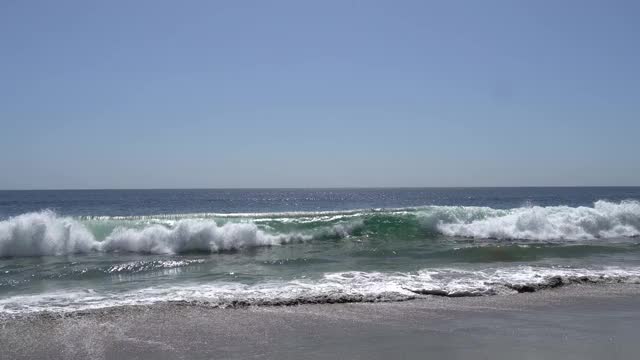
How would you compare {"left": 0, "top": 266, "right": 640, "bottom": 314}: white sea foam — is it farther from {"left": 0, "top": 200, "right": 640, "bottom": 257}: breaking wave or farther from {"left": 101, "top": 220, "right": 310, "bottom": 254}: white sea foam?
{"left": 0, "top": 200, "right": 640, "bottom": 257}: breaking wave

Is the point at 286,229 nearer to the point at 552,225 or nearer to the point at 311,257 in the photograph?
the point at 311,257

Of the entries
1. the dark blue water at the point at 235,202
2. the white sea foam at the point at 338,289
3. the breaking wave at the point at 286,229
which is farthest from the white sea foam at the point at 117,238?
the dark blue water at the point at 235,202

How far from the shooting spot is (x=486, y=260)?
1268 centimetres

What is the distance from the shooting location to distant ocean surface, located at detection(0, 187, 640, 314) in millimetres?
8586

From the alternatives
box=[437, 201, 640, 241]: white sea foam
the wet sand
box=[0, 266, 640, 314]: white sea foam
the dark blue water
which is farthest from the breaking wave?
the dark blue water

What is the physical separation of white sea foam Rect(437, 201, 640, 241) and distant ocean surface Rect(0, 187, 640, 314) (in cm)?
6

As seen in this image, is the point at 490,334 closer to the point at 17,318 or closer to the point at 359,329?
the point at 359,329

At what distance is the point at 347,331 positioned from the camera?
6.25 metres

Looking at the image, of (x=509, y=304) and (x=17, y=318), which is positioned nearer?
(x=17, y=318)

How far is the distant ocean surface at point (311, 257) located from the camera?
8586 millimetres

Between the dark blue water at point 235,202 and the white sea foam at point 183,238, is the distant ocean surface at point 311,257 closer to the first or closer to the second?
the white sea foam at point 183,238

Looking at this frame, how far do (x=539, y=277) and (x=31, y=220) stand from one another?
48.7 feet

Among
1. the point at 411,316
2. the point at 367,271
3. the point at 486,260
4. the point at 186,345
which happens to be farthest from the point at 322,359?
the point at 486,260

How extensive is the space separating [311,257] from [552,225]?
11.9 metres
